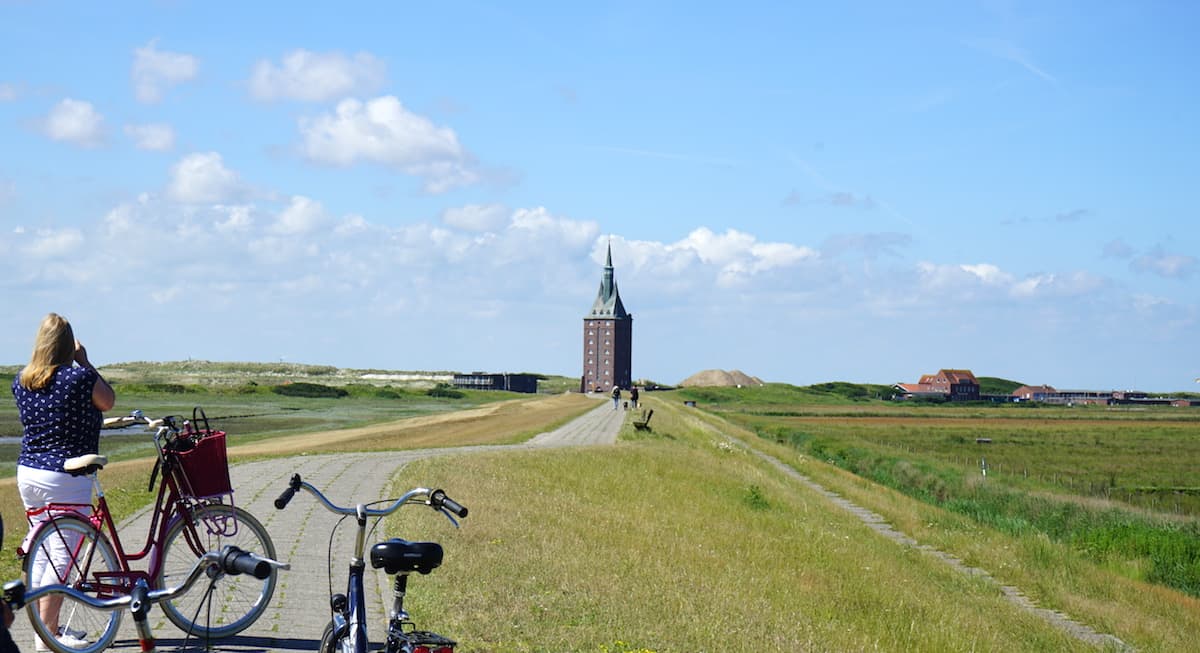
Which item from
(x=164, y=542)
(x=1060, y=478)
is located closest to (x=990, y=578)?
(x=164, y=542)

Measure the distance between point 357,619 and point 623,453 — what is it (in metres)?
26.0

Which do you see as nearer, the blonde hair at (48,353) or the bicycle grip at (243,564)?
the bicycle grip at (243,564)

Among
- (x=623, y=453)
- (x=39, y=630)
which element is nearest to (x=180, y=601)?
(x=39, y=630)

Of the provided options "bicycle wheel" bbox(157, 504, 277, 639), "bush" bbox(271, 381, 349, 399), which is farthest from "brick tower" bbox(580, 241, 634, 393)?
"bicycle wheel" bbox(157, 504, 277, 639)

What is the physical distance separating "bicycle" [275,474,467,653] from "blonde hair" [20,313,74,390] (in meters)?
2.72

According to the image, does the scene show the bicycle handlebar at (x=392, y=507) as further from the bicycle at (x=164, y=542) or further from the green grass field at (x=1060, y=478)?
the green grass field at (x=1060, y=478)

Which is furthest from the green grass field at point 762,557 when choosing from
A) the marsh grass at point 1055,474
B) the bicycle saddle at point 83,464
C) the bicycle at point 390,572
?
the bicycle at point 390,572

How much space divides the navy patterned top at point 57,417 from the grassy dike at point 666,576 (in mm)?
3068

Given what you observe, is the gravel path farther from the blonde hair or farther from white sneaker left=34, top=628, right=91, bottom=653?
the blonde hair

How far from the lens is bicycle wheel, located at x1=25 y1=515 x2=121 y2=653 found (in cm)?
736

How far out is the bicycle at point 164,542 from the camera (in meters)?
7.39

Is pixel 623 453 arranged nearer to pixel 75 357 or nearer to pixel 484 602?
pixel 484 602

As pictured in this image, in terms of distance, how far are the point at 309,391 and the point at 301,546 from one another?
12958 centimetres

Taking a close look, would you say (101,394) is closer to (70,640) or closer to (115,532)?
(115,532)
